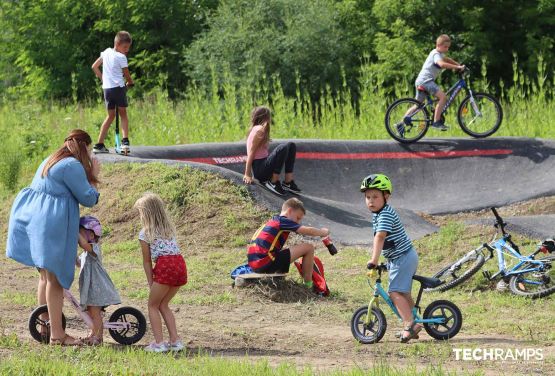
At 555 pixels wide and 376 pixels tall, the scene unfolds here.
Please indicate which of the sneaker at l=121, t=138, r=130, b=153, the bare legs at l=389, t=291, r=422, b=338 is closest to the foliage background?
the sneaker at l=121, t=138, r=130, b=153

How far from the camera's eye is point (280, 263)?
32.0 ft

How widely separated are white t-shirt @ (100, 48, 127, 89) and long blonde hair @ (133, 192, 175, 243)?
7.01 m

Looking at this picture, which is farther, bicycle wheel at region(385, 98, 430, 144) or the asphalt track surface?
bicycle wheel at region(385, 98, 430, 144)

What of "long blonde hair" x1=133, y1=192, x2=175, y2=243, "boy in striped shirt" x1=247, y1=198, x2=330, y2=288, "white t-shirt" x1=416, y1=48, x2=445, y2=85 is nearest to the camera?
"long blonde hair" x1=133, y1=192, x2=175, y2=243

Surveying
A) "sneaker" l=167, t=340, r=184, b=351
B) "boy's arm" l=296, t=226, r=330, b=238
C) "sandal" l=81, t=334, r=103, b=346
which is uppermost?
"boy's arm" l=296, t=226, r=330, b=238

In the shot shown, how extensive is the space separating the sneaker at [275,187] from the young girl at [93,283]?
672 centimetres

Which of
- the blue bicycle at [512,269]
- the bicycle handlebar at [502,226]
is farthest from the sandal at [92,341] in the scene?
the bicycle handlebar at [502,226]

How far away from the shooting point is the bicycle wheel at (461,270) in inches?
399

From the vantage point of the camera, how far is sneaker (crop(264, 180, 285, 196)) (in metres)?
14.0

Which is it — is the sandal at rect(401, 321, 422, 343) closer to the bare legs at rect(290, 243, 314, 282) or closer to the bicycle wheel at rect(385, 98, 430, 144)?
the bare legs at rect(290, 243, 314, 282)

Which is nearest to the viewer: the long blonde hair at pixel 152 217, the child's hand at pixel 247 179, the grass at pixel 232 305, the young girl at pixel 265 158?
the grass at pixel 232 305

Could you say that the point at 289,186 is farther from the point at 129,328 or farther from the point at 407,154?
the point at 129,328

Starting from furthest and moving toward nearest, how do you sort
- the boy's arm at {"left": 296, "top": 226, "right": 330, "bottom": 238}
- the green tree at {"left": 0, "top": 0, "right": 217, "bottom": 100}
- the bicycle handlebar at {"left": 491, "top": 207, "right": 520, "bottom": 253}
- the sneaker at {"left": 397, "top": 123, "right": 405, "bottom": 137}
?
the green tree at {"left": 0, "top": 0, "right": 217, "bottom": 100}, the sneaker at {"left": 397, "top": 123, "right": 405, "bottom": 137}, the bicycle handlebar at {"left": 491, "top": 207, "right": 520, "bottom": 253}, the boy's arm at {"left": 296, "top": 226, "right": 330, "bottom": 238}

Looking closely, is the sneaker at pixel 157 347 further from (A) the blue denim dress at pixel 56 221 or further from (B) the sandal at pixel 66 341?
(A) the blue denim dress at pixel 56 221
